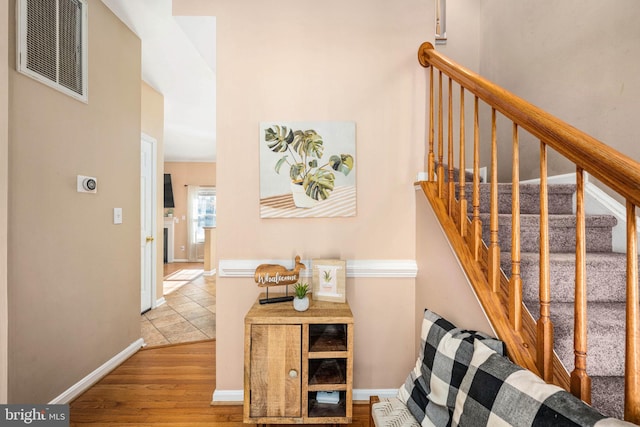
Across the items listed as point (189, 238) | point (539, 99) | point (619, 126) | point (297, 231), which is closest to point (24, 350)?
point (297, 231)

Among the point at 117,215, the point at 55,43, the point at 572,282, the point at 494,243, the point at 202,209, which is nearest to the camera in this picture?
the point at 494,243

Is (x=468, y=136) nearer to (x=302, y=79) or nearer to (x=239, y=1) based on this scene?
(x=302, y=79)

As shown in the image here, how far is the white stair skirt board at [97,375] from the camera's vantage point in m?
1.88

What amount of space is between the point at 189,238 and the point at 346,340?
7236 millimetres

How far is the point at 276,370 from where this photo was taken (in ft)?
4.97

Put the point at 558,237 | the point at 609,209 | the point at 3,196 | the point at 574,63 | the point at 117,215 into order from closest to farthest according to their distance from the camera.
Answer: the point at 3,196 < the point at 558,237 < the point at 609,209 < the point at 574,63 < the point at 117,215

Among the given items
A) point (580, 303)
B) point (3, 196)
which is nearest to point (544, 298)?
point (580, 303)

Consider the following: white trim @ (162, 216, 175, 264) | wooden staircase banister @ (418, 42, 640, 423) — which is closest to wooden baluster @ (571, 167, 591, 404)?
wooden staircase banister @ (418, 42, 640, 423)

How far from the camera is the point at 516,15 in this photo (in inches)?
97.9

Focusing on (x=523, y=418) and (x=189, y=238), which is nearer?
(x=523, y=418)

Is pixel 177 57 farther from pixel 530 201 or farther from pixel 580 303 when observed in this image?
pixel 580 303

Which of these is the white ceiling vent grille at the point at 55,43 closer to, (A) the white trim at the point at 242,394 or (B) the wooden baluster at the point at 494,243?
(A) the white trim at the point at 242,394

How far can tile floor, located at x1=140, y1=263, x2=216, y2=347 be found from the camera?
2.88m

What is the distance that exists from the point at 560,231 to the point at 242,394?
209 cm
